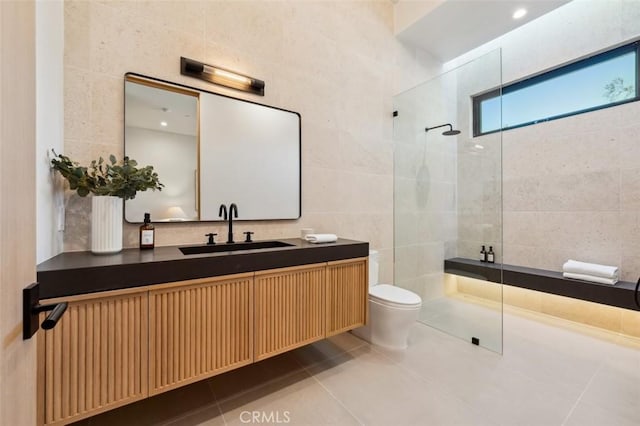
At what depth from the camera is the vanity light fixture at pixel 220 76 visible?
1878 millimetres

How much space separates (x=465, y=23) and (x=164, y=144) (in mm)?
3129

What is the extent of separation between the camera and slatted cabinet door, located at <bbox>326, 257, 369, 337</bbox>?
1979 mm

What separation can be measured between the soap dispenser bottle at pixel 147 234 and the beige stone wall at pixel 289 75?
118mm

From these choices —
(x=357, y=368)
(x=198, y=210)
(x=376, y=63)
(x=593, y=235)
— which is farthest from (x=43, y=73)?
(x=593, y=235)

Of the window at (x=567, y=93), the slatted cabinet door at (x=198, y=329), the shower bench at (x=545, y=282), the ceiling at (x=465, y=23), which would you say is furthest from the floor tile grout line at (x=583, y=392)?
the ceiling at (x=465, y=23)

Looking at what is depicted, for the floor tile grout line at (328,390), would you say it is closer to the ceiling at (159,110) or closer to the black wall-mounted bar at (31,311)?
the black wall-mounted bar at (31,311)

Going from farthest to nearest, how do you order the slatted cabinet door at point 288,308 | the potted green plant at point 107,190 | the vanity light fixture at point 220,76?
the vanity light fixture at point 220,76 → the slatted cabinet door at point 288,308 → the potted green plant at point 107,190

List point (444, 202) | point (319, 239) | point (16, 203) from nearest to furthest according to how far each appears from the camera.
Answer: point (16, 203)
point (319, 239)
point (444, 202)

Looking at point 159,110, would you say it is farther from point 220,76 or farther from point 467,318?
point 467,318

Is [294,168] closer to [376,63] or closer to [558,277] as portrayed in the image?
[376,63]

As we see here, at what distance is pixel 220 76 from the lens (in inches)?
78.7

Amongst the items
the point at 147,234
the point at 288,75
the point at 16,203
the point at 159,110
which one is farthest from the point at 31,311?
the point at 288,75

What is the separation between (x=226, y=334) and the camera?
60.1 inches

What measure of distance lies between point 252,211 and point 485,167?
2.35 metres
